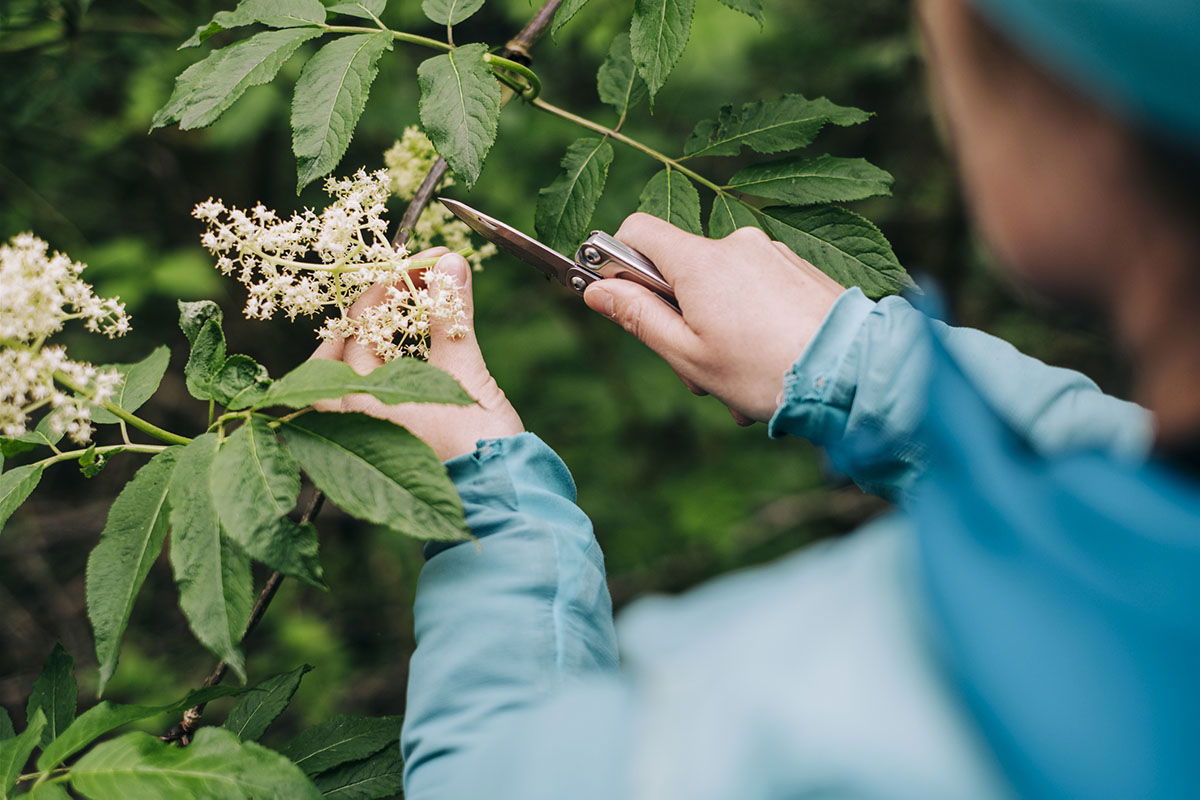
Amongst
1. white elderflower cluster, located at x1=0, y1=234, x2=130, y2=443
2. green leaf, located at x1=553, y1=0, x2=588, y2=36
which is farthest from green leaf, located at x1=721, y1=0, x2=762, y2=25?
white elderflower cluster, located at x1=0, y1=234, x2=130, y2=443

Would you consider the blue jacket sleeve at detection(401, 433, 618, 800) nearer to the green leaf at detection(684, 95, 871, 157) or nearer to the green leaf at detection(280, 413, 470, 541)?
the green leaf at detection(280, 413, 470, 541)

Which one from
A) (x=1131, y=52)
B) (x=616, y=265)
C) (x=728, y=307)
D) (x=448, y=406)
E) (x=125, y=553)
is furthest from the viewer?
(x=616, y=265)

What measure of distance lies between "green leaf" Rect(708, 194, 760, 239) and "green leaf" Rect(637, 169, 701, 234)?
4 centimetres

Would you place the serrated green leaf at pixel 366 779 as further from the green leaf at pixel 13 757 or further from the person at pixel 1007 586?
the person at pixel 1007 586

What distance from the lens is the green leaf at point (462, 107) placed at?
1.18 m

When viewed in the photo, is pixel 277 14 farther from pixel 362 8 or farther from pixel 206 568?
pixel 206 568

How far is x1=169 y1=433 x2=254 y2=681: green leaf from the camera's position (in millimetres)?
926

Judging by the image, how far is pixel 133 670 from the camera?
2969mm

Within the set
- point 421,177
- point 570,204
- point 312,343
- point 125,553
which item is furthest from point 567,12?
point 312,343

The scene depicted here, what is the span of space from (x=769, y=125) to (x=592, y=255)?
38 centimetres

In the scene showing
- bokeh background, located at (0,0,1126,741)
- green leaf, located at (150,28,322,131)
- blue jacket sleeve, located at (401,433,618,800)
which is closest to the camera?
blue jacket sleeve, located at (401,433,618,800)

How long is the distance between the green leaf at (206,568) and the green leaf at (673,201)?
752mm

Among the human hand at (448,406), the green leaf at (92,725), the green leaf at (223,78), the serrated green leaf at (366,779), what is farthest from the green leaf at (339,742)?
the green leaf at (223,78)

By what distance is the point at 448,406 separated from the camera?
1129 millimetres
